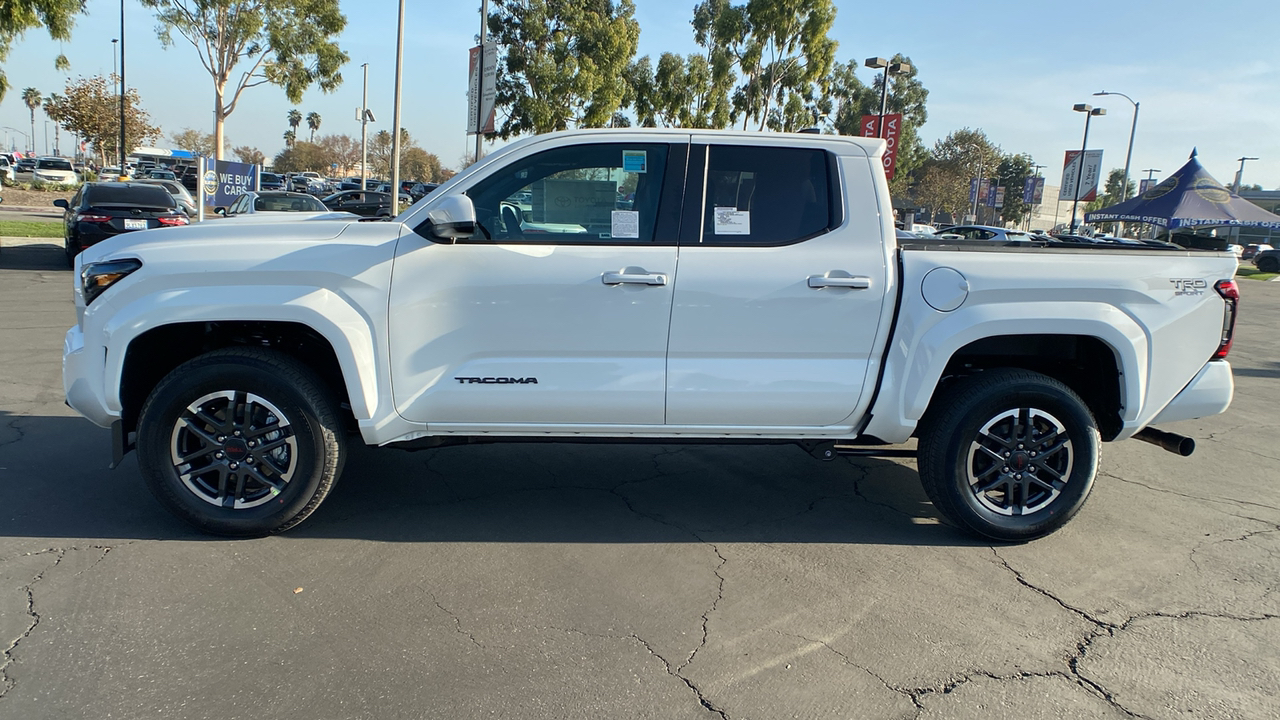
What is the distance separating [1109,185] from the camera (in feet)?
380

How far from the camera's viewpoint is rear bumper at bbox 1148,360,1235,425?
4.23 m

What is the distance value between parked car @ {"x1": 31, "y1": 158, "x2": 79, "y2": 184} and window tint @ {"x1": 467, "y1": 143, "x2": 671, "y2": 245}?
49131 millimetres

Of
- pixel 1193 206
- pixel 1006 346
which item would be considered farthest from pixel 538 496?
pixel 1193 206

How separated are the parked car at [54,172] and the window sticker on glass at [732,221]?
163 feet

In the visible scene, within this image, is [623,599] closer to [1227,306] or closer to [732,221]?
[732,221]

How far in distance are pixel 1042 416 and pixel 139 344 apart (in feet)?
14.3

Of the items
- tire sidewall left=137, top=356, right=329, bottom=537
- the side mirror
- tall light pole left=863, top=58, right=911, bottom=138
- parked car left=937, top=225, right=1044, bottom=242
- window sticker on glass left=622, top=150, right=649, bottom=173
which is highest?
tall light pole left=863, top=58, right=911, bottom=138

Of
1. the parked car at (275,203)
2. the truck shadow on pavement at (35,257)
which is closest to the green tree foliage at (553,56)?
the parked car at (275,203)

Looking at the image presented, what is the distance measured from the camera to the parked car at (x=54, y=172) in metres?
43.6

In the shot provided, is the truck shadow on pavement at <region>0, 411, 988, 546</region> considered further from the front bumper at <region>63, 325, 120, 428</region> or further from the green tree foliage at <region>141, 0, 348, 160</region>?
the green tree foliage at <region>141, 0, 348, 160</region>

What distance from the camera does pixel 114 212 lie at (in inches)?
547

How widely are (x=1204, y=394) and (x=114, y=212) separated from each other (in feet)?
49.9

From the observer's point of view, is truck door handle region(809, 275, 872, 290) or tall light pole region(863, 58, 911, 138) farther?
tall light pole region(863, 58, 911, 138)

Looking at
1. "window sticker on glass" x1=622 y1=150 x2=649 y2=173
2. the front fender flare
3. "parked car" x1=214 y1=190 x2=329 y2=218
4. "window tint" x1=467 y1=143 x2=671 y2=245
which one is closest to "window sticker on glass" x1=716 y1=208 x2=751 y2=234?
"window tint" x1=467 y1=143 x2=671 y2=245
